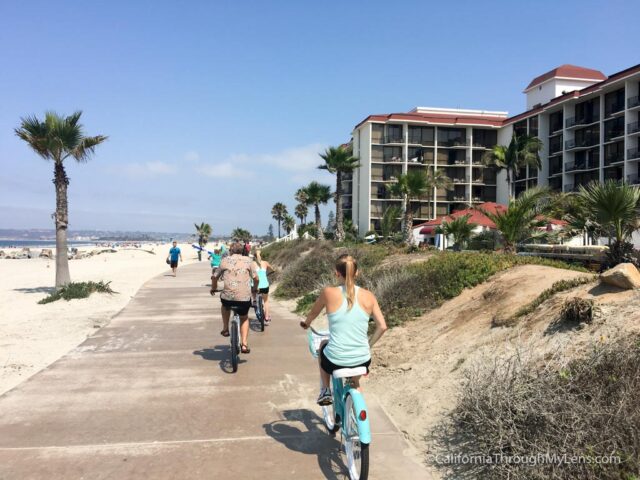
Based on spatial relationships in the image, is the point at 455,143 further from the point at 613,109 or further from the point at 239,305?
the point at 239,305

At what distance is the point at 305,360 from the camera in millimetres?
7844

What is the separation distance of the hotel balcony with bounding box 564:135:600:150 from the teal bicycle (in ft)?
168

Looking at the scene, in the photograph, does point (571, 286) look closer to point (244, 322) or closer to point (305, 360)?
point (305, 360)

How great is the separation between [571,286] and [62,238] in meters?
15.9

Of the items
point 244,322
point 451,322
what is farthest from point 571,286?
point 244,322

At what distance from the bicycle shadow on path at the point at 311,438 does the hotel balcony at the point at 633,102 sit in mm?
46350

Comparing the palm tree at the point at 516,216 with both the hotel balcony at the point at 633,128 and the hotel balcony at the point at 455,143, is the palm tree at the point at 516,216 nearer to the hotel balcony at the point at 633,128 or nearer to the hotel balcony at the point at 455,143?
the hotel balcony at the point at 633,128

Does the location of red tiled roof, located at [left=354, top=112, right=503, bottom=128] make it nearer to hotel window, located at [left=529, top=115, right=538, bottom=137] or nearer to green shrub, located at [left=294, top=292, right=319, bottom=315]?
hotel window, located at [left=529, top=115, right=538, bottom=137]

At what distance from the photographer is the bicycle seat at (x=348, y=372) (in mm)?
4062

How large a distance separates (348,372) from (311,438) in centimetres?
115

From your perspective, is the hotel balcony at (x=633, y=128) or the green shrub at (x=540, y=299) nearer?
the green shrub at (x=540, y=299)

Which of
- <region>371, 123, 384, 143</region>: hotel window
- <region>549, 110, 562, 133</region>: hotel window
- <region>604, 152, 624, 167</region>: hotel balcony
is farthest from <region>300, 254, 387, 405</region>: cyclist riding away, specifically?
<region>371, 123, 384, 143</region>: hotel window

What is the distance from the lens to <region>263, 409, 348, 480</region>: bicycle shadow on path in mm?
4207

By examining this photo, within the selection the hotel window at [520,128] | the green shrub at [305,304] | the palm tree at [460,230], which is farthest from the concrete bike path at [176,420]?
the hotel window at [520,128]
